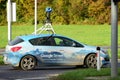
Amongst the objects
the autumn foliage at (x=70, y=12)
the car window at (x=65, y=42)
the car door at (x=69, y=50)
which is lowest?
the car door at (x=69, y=50)

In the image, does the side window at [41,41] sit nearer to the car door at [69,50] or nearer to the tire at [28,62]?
the car door at [69,50]

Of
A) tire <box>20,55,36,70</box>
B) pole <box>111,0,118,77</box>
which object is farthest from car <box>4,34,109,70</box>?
pole <box>111,0,118,77</box>

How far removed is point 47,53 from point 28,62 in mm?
889

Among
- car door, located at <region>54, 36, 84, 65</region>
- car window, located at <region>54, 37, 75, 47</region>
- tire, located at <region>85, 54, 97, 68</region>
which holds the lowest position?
tire, located at <region>85, 54, 97, 68</region>

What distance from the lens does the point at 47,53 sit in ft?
69.3

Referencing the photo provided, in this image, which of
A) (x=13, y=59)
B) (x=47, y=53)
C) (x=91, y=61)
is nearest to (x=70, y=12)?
(x=91, y=61)

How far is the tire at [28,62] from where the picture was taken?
20.9 meters

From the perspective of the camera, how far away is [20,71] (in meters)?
20.4

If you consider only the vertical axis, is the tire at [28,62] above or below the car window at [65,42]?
below

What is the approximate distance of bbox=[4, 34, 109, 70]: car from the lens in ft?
68.6

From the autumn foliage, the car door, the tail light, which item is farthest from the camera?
the autumn foliage

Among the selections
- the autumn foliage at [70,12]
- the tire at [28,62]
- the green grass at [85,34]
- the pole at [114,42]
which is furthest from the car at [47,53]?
the autumn foliage at [70,12]

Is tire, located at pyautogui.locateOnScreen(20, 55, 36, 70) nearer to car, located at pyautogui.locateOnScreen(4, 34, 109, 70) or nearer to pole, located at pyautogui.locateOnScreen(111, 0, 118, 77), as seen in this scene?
car, located at pyautogui.locateOnScreen(4, 34, 109, 70)

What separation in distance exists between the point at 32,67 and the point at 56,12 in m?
57.9
